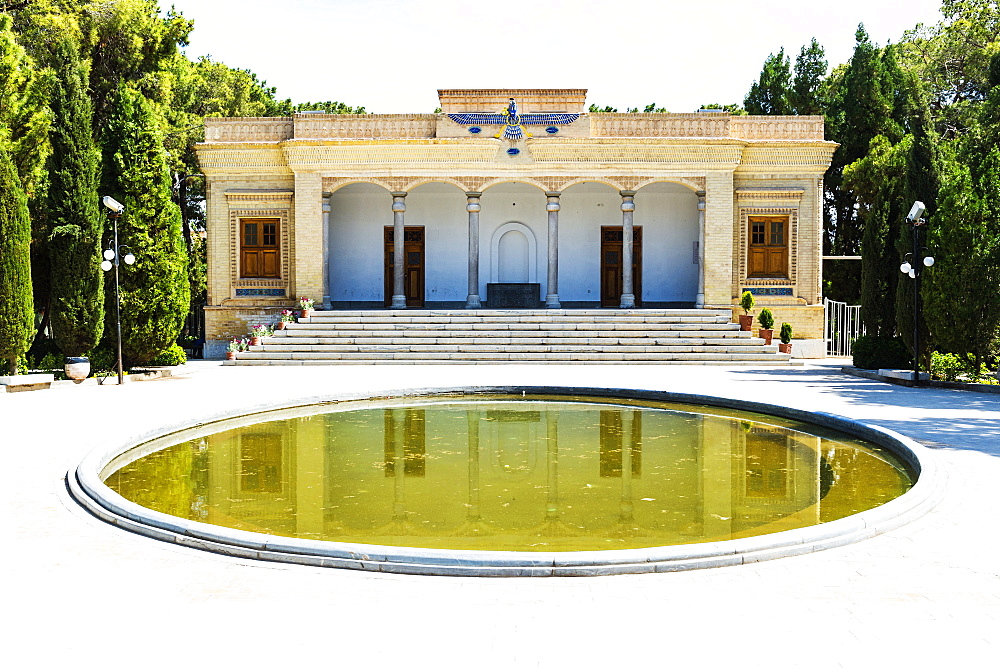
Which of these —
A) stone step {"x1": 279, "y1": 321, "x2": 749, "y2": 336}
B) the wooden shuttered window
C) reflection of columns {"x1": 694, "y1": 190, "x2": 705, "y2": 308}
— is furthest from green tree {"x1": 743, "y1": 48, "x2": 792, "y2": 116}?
the wooden shuttered window

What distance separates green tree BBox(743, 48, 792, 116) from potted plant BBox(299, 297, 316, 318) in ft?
67.0

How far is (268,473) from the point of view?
7.96m

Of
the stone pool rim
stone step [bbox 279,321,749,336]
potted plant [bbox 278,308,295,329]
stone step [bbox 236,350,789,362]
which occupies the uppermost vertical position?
potted plant [bbox 278,308,295,329]

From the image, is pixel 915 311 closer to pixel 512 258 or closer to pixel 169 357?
pixel 512 258

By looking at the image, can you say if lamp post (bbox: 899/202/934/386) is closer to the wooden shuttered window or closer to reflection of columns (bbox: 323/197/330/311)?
reflection of columns (bbox: 323/197/330/311)

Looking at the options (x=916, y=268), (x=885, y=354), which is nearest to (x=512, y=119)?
(x=885, y=354)

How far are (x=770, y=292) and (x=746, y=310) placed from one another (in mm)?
1132

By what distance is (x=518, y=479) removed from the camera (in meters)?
7.59

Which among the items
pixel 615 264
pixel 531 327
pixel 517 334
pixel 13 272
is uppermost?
pixel 615 264

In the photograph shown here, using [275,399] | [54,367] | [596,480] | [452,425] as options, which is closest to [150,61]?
[54,367]

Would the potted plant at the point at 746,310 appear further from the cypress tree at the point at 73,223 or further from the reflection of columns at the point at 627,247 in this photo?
the cypress tree at the point at 73,223

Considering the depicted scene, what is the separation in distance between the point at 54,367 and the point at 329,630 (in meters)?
16.8

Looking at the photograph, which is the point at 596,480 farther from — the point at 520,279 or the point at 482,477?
the point at 520,279

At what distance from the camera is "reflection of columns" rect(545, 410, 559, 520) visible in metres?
6.54
